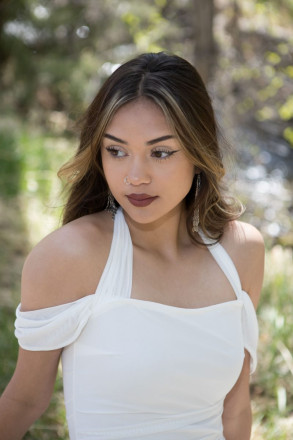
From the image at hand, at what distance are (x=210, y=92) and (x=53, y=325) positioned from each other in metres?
2.43

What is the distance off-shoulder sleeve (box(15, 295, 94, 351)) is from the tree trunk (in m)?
3.63

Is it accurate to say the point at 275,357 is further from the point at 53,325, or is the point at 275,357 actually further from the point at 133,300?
the point at 53,325

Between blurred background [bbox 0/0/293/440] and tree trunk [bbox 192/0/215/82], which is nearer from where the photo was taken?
blurred background [bbox 0/0/293/440]

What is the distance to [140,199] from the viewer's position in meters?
1.73

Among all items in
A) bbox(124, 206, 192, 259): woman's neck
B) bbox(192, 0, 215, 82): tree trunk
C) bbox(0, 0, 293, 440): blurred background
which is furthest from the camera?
bbox(192, 0, 215, 82): tree trunk

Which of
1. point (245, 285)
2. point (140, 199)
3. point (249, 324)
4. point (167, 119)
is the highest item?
point (167, 119)

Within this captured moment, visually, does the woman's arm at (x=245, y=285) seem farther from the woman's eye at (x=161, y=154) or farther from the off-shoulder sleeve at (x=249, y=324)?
the woman's eye at (x=161, y=154)

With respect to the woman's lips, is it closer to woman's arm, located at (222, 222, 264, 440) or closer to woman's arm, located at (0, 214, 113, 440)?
woman's arm, located at (0, 214, 113, 440)

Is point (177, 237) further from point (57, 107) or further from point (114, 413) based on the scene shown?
point (57, 107)

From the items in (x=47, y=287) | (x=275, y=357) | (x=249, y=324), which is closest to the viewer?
(x=47, y=287)

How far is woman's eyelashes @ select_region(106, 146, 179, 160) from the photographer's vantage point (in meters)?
1.72

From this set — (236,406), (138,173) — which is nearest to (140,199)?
(138,173)

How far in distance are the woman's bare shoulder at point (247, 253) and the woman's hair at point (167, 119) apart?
50mm

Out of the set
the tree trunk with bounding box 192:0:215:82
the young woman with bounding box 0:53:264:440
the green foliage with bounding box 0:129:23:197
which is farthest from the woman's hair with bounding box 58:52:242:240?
the green foliage with bounding box 0:129:23:197
